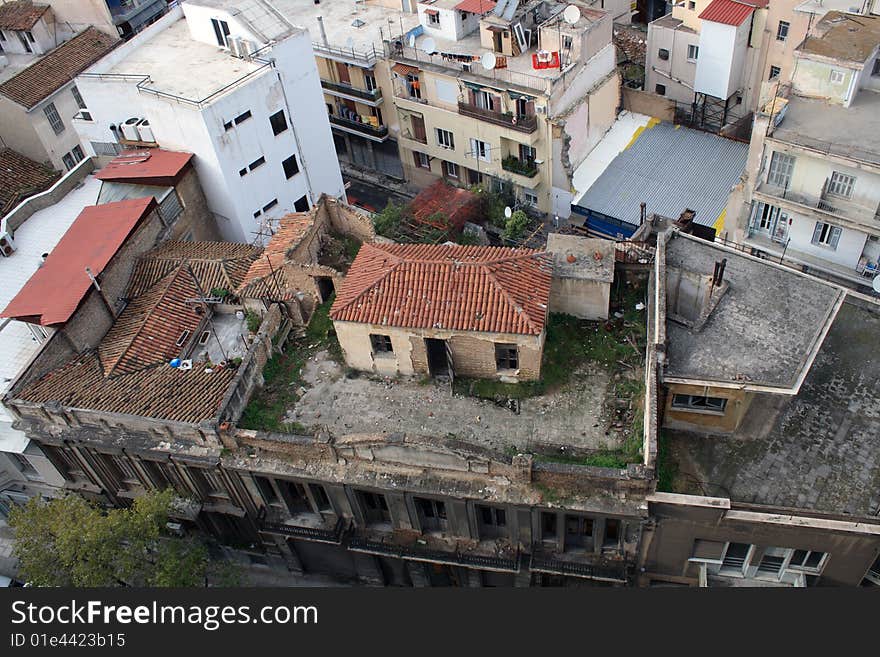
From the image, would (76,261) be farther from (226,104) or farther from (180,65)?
(180,65)

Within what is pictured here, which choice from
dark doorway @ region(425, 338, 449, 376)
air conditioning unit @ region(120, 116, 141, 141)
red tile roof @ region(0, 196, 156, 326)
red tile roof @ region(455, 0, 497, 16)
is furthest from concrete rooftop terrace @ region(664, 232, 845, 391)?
air conditioning unit @ region(120, 116, 141, 141)

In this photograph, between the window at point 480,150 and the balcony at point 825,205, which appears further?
the window at point 480,150

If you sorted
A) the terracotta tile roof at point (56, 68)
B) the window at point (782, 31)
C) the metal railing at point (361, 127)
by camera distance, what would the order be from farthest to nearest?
the metal railing at point (361, 127), the terracotta tile roof at point (56, 68), the window at point (782, 31)

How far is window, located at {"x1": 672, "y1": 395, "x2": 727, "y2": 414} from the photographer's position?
34.2m

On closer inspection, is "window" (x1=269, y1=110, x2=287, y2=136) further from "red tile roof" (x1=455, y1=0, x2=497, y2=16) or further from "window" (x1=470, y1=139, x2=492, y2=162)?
"red tile roof" (x1=455, y1=0, x2=497, y2=16)

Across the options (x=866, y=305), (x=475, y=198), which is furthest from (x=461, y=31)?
(x=866, y=305)

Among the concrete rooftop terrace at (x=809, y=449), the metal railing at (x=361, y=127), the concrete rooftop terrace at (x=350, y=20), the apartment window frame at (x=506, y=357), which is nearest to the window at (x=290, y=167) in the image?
the metal railing at (x=361, y=127)

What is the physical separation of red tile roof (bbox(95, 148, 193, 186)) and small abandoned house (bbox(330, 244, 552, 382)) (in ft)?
65.0

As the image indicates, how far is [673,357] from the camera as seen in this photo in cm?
3388

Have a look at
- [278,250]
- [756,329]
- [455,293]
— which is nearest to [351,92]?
[278,250]

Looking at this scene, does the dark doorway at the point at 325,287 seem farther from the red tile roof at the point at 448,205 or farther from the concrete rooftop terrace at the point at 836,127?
the concrete rooftop terrace at the point at 836,127

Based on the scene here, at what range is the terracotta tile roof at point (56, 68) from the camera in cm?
6234

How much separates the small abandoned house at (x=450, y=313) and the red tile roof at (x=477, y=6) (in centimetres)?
3012

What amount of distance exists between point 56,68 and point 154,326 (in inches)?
1368
